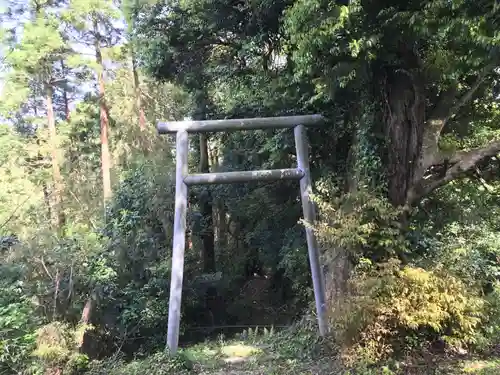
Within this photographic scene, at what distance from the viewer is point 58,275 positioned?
284 inches

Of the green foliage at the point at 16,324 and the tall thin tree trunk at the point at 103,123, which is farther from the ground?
the tall thin tree trunk at the point at 103,123

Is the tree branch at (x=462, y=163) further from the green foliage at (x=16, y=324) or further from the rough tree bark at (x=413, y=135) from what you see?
the green foliage at (x=16, y=324)

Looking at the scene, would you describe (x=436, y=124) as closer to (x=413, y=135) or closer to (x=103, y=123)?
(x=413, y=135)

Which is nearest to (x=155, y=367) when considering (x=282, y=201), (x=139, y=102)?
(x=282, y=201)

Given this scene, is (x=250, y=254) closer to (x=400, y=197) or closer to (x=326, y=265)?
(x=326, y=265)

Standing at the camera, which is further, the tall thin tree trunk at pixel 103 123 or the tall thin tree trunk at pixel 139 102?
the tall thin tree trunk at pixel 139 102

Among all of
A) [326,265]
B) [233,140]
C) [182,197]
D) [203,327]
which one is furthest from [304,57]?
[203,327]

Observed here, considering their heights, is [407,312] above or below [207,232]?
below

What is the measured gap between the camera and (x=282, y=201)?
10969 millimetres

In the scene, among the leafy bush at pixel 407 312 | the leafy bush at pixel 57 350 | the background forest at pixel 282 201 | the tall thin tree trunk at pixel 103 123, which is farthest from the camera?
the tall thin tree trunk at pixel 103 123

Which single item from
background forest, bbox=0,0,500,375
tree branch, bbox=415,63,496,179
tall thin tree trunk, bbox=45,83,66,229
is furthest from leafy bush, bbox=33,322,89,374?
tall thin tree trunk, bbox=45,83,66,229

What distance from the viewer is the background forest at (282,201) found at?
518 cm

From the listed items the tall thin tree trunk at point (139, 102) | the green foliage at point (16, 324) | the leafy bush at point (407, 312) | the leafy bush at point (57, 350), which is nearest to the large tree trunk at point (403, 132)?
the leafy bush at point (407, 312)

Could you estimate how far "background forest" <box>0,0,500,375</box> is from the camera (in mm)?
5176
